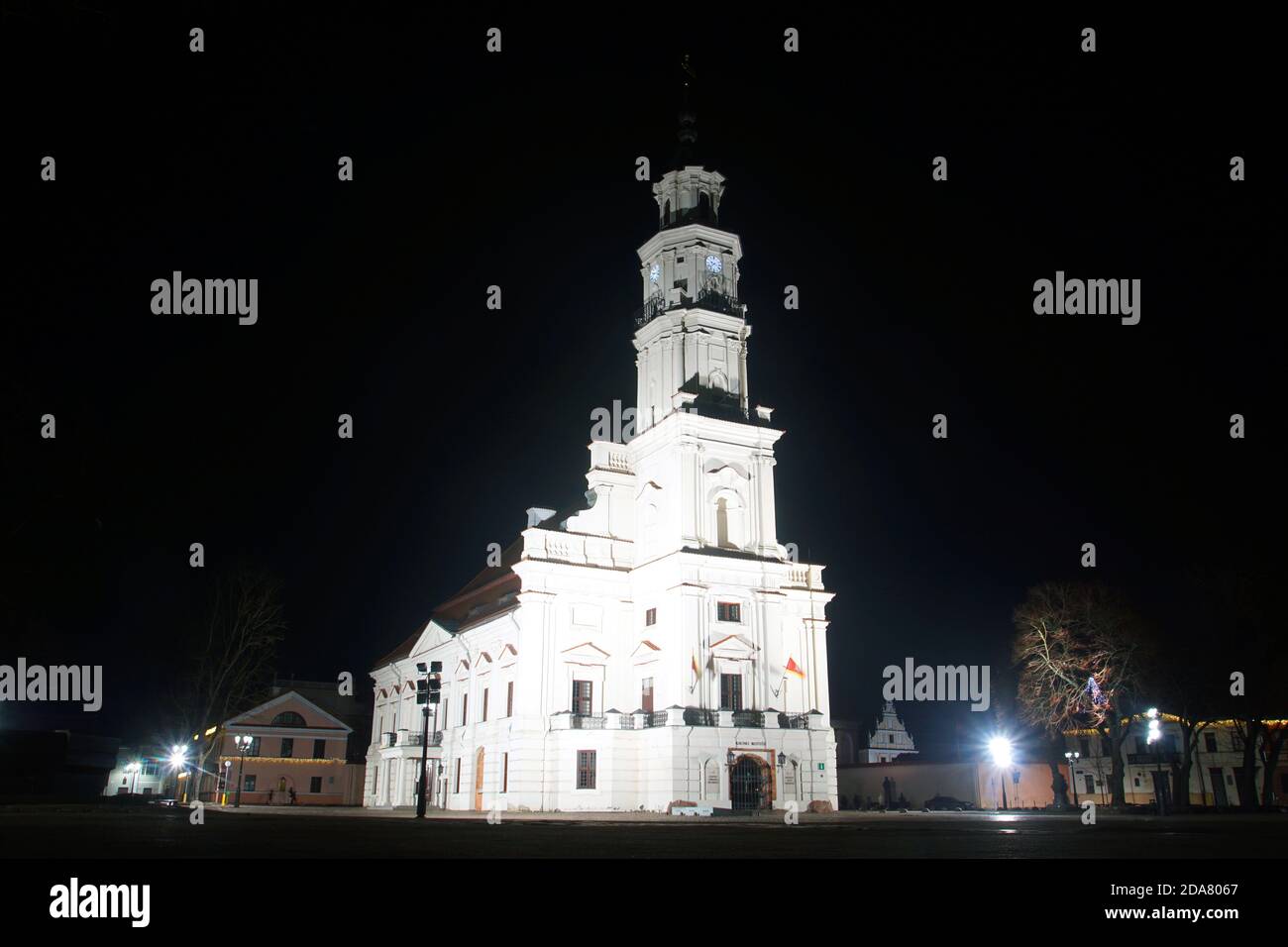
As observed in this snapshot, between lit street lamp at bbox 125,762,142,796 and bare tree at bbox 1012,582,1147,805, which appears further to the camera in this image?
lit street lamp at bbox 125,762,142,796

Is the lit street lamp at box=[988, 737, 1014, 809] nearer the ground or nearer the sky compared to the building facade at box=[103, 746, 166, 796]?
nearer the sky

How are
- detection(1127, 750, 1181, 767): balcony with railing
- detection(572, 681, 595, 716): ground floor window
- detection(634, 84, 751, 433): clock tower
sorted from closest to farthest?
detection(572, 681, 595, 716): ground floor window, detection(634, 84, 751, 433): clock tower, detection(1127, 750, 1181, 767): balcony with railing

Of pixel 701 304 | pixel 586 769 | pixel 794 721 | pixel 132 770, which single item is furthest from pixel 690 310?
pixel 132 770

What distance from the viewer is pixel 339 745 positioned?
66.5 metres

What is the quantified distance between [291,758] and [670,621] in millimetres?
35551

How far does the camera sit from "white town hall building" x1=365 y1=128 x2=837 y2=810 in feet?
133

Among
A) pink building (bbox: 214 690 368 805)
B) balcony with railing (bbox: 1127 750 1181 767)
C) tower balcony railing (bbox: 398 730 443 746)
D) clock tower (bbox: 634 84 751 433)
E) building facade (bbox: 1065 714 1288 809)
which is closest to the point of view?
clock tower (bbox: 634 84 751 433)

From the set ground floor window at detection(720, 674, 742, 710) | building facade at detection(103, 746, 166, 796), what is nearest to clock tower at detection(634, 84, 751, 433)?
ground floor window at detection(720, 674, 742, 710)

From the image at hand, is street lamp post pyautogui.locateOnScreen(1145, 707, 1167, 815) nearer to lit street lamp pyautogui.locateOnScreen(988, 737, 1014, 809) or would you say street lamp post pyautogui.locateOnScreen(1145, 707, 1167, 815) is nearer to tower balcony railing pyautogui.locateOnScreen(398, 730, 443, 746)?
lit street lamp pyautogui.locateOnScreen(988, 737, 1014, 809)

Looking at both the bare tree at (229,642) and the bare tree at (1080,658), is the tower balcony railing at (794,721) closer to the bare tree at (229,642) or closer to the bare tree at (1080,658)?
the bare tree at (1080,658)

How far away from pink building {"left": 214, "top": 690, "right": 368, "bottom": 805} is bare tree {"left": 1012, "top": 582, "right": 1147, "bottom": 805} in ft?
146

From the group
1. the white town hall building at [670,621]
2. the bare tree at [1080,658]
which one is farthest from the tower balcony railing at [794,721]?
the bare tree at [1080,658]

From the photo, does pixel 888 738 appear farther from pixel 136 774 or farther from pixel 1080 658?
pixel 136 774
